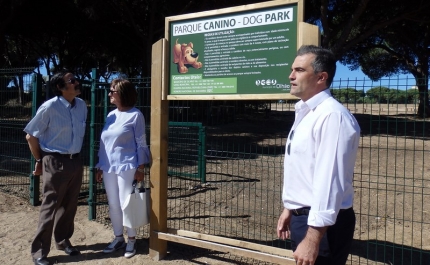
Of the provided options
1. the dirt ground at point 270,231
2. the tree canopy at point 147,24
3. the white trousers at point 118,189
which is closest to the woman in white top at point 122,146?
the white trousers at point 118,189

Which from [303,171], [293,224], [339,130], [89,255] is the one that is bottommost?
[89,255]

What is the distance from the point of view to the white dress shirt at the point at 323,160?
2.11 m

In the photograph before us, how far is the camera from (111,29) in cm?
2588

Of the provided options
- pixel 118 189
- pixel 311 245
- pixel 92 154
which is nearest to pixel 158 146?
pixel 118 189

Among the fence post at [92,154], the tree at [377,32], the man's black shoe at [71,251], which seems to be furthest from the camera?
the tree at [377,32]

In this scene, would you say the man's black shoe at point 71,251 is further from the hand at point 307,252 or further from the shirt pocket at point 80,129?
the hand at point 307,252

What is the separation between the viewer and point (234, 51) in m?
4.31

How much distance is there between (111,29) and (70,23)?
2.56 metres

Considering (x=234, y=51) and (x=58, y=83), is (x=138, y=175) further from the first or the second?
(x=234, y=51)

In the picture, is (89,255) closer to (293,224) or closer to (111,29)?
(293,224)

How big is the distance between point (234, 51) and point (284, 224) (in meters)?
2.15

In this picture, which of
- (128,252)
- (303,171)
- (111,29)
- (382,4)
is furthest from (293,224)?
(111,29)

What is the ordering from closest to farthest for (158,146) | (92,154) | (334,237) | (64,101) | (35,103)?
1. (334,237)
2. (64,101)
3. (158,146)
4. (92,154)
5. (35,103)

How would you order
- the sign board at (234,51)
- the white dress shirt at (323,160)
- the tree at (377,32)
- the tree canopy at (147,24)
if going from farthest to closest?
the tree canopy at (147,24)
the tree at (377,32)
the sign board at (234,51)
the white dress shirt at (323,160)
